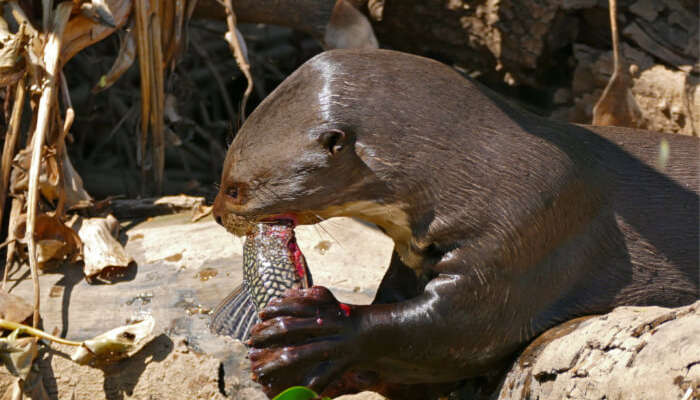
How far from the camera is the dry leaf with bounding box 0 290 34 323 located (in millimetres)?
2623

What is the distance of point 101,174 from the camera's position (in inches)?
170

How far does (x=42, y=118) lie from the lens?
297 cm

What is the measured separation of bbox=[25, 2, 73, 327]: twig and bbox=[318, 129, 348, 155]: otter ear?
1153 mm

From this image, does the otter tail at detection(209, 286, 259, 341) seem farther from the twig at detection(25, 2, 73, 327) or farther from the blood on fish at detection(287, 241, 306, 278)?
the twig at detection(25, 2, 73, 327)

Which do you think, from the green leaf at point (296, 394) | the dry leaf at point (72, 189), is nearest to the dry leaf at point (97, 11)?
the dry leaf at point (72, 189)

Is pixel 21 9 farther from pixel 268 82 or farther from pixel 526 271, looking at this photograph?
pixel 526 271

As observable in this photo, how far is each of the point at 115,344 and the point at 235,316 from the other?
36cm

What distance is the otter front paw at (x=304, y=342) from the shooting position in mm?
1985

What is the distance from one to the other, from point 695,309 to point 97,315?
5.75 ft

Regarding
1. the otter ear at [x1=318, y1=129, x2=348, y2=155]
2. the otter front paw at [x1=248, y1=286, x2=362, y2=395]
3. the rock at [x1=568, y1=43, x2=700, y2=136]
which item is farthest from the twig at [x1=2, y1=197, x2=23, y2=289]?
the rock at [x1=568, y1=43, x2=700, y2=136]

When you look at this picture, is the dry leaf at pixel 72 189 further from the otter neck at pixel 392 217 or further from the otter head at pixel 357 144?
the otter neck at pixel 392 217

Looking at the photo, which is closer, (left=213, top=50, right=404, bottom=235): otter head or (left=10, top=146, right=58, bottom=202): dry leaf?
(left=213, top=50, right=404, bottom=235): otter head

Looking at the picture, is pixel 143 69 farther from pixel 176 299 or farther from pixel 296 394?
pixel 296 394

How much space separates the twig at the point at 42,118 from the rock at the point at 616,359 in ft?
4.94
